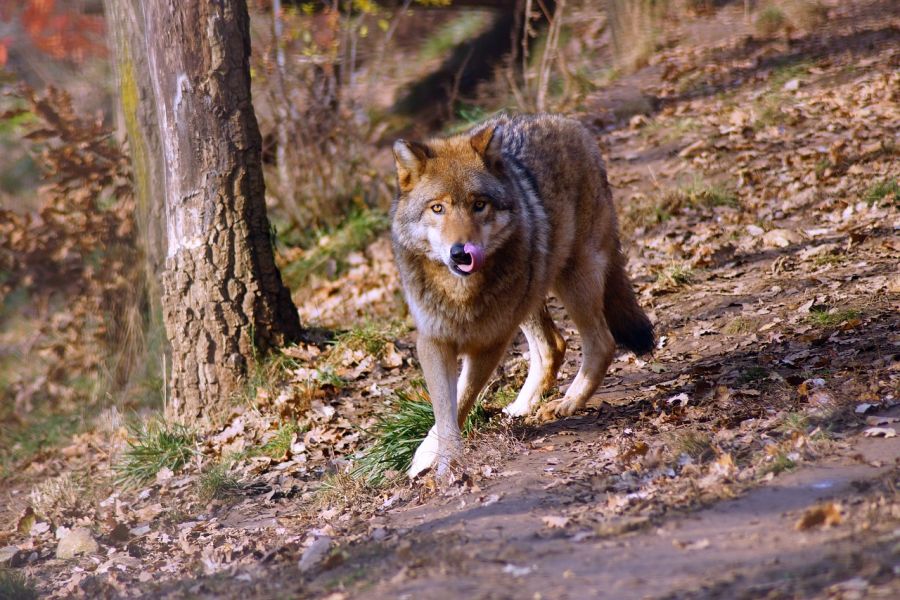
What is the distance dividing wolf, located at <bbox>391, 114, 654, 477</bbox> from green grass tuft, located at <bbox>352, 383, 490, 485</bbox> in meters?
0.25

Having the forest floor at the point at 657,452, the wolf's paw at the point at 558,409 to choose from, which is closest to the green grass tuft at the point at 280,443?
the forest floor at the point at 657,452

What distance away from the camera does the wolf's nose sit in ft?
16.7

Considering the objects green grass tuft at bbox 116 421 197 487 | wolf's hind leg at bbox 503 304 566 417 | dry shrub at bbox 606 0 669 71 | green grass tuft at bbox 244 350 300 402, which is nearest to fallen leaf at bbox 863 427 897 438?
wolf's hind leg at bbox 503 304 566 417

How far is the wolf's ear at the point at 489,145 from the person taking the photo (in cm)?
553

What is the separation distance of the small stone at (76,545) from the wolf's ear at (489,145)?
338 centimetres

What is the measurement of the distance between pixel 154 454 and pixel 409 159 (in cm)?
319

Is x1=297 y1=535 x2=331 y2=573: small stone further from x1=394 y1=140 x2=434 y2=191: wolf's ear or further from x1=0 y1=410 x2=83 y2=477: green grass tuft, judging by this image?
x1=0 y1=410 x2=83 y2=477: green grass tuft

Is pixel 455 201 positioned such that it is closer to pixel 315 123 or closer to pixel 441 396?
pixel 441 396

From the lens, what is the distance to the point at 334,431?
674 centimetres

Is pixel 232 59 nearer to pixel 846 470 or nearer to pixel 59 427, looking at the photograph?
pixel 59 427

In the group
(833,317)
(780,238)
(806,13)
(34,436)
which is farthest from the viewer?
(806,13)

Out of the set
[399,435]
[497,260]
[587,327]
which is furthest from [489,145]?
[399,435]

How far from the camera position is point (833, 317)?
648 cm

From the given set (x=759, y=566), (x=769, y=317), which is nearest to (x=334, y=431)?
(x=769, y=317)
